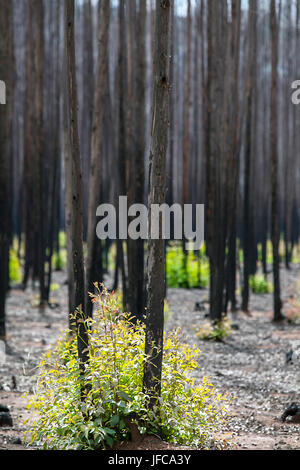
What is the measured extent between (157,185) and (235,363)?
478cm

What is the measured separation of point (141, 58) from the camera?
898 centimetres

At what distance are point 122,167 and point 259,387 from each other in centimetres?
384

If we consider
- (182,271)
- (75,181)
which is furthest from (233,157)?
(75,181)

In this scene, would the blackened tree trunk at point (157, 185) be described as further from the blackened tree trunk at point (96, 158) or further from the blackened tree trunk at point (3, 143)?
the blackened tree trunk at point (3, 143)

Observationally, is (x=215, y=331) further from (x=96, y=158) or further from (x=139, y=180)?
(x=96, y=158)

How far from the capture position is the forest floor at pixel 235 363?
203 inches

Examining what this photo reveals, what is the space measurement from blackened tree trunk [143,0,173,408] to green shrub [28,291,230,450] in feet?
0.31

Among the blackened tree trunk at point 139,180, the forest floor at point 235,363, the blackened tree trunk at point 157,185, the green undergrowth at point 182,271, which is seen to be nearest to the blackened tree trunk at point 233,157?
the forest floor at point 235,363

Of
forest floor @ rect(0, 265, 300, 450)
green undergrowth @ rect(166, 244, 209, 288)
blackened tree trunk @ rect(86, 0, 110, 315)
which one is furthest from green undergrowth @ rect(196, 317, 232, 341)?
green undergrowth @ rect(166, 244, 209, 288)

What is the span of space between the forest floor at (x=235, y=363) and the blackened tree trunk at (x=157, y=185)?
0.28m
